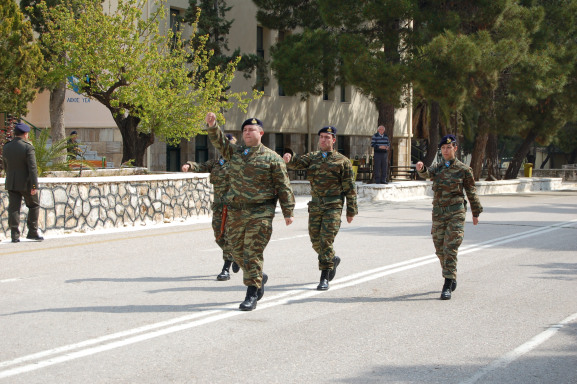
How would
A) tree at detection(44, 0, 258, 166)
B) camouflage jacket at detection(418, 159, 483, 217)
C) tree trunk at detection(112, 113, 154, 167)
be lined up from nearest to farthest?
camouflage jacket at detection(418, 159, 483, 217) → tree at detection(44, 0, 258, 166) → tree trunk at detection(112, 113, 154, 167)

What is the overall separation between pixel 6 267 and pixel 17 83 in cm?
856

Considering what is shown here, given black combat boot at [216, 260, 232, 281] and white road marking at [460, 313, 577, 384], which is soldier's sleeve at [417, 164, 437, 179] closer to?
white road marking at [460, 313, 577, 384]

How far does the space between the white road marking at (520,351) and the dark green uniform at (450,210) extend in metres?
1.50

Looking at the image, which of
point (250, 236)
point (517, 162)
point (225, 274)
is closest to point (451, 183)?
point (250, 236)

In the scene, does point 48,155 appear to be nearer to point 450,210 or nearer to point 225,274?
point 225,274

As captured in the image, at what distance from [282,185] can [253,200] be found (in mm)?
333

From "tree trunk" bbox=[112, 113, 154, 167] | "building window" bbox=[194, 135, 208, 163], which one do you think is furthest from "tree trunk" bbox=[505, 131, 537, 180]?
"tree trunk" bbox=[112, 113, 154, 167]

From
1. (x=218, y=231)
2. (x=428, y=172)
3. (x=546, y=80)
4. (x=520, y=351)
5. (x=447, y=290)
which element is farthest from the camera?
(x=546, y=80)

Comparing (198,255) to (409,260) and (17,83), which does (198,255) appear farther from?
(17,83)

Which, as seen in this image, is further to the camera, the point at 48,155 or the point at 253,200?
the point at 48,155

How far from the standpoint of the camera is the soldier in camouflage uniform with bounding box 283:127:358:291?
885 cm

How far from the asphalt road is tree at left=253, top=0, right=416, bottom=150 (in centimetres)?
1523

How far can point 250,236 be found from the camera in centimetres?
758

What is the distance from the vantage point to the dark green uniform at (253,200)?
760 centimetres
